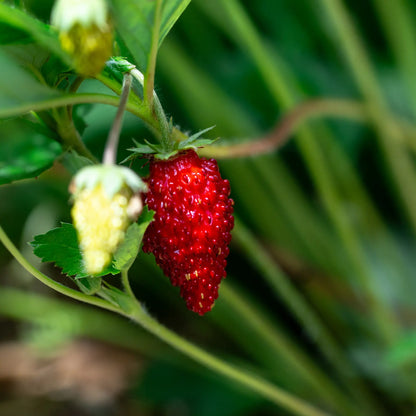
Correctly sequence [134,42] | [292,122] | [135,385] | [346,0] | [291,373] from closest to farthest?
[134,42]
[292,122]
[291,373]
[135,385]
[346,0]

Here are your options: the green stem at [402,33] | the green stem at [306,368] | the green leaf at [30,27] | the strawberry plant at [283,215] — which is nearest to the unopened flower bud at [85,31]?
the green leaf at [30,27]

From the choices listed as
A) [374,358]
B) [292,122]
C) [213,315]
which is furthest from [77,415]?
[292,122]

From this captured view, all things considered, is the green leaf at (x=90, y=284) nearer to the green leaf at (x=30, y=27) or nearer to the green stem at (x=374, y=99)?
the green leaf at (x=30, y=27)

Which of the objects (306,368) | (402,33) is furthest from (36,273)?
(402,33)

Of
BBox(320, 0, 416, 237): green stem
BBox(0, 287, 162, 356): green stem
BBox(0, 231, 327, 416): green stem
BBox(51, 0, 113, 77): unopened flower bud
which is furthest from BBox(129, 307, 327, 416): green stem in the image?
BBox(0, 287, 162, 356): green stem

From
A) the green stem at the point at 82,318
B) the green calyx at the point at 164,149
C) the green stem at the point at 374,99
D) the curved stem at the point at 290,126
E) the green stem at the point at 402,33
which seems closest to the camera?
the green calyx at the point at 164,149

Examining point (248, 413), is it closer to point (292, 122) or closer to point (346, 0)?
point (292, 122)
